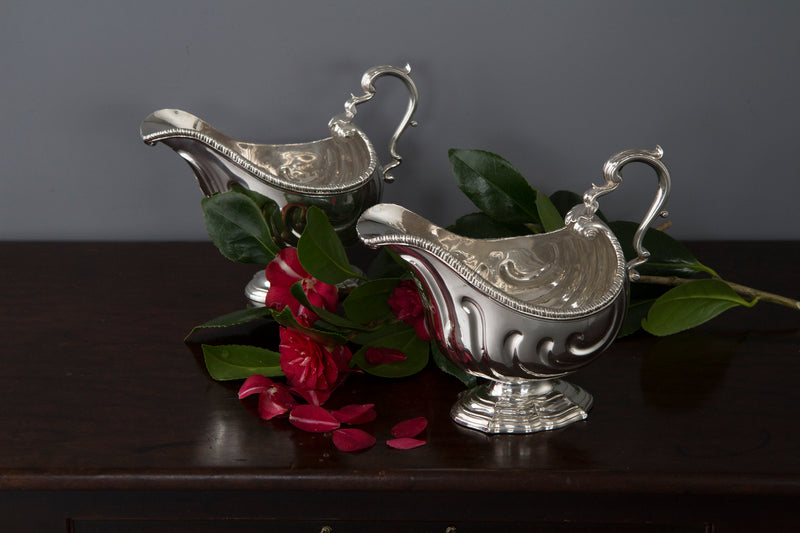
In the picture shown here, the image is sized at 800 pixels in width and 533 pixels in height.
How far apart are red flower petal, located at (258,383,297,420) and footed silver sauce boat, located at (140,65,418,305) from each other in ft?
0.59

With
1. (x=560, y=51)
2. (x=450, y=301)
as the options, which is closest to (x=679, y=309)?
(x=450, y=301)

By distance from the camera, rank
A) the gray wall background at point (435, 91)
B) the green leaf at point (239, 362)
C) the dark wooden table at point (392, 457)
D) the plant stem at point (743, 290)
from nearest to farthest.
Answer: the dark wooden table at point (392, 457) → the green leaf at point (239, 362) → the plant stem at point (743, 290) → the gray wall background at point (435, 91)

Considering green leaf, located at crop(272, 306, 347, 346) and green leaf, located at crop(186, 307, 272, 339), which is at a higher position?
green leaf, located at crop(272, 306, 347, 346)

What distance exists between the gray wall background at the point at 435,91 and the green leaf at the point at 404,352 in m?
0.29

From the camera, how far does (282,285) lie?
1.91ft

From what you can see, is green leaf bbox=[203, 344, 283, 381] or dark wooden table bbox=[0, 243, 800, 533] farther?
green leaf bbox=[203, 344, 283, 381]

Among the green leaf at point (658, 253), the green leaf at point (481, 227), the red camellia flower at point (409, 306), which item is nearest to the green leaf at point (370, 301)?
the red camellia flower at point (409, 306)

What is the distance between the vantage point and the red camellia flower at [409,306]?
1.85ft

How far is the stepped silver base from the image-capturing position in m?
0.50

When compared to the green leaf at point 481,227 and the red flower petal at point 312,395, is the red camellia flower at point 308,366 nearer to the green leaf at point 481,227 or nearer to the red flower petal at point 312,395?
the red flower petal at point 312,395

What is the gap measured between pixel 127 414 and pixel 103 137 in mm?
428

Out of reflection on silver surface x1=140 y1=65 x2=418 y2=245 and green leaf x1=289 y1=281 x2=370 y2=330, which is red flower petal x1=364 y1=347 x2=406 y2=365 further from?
reflection on silver surface x1=140 y1=65 x2=418 y2=245

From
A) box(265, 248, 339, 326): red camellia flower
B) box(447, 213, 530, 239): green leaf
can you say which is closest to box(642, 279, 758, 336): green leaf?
box(447, 213, 530, 239): green leaf

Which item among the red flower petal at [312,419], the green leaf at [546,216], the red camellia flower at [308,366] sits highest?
the green leaf at [546,216]
